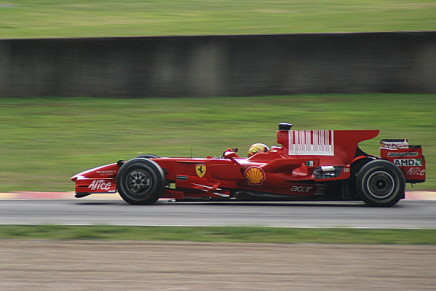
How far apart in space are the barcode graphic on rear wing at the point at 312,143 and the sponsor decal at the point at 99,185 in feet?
9.09

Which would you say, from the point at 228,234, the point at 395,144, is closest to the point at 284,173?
the point at 395,144

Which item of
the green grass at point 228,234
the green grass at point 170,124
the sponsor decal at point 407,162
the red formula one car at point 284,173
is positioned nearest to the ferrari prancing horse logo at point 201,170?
the red formula one car at point 284,173

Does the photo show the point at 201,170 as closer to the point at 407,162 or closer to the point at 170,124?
the point at 407,162

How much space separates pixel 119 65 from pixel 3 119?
12.0 ft

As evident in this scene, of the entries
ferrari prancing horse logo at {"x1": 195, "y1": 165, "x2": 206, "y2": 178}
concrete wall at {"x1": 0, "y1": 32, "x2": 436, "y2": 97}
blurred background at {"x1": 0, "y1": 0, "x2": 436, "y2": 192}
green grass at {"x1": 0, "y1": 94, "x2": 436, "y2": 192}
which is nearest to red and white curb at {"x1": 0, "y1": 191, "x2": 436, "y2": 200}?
ferrari prancing horse logo at {"x1": 195, "y1": 165, "x2": 206, "y2": 178}

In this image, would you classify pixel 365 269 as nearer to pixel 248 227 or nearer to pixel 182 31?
pixel 248 227

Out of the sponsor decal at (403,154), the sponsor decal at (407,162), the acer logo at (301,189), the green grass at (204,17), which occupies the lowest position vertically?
the acer logo at (301,189)

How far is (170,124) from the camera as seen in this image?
19891 mm

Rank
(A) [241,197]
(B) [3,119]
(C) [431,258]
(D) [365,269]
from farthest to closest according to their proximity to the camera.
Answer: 1. (B) [3,119]
2. (A) [241,197]
3. (C) [431,258]
4. (D) [365,269]

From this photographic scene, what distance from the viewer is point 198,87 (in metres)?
21.8

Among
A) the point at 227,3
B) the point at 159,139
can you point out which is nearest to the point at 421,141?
the point at 159,139

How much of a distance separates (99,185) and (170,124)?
9.02 m

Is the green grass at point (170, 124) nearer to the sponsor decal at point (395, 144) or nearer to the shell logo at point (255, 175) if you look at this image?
the sponsor decal at point (395, 144)

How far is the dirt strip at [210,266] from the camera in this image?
6266 millimetres
